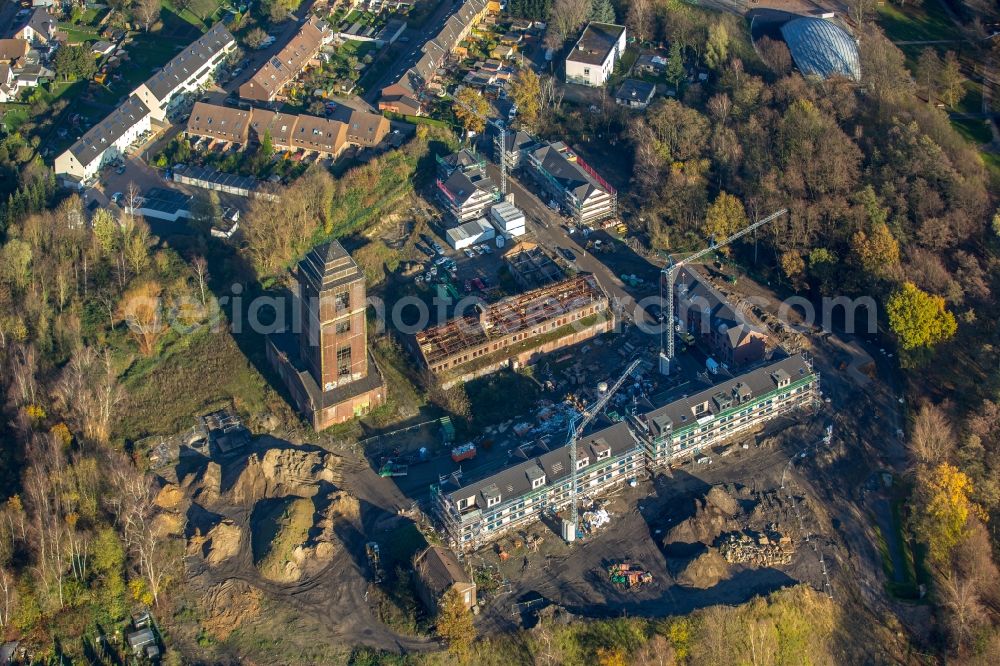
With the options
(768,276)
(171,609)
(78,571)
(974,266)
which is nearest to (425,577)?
(171,609)

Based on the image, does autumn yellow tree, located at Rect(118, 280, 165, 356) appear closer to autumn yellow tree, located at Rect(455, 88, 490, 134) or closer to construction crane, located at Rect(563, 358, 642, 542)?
construction crane, located at Rect(563, 358, 642, 542)

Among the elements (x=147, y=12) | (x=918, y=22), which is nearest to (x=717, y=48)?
(x=918, y=22)

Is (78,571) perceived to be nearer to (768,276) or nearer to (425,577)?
(425,577)

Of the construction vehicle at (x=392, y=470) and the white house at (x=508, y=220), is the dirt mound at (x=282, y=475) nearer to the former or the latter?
the construction vehicle at (x=392, y=470)

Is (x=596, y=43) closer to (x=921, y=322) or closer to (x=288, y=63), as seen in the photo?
(x=288, y=63)

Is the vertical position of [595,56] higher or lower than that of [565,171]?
higher
